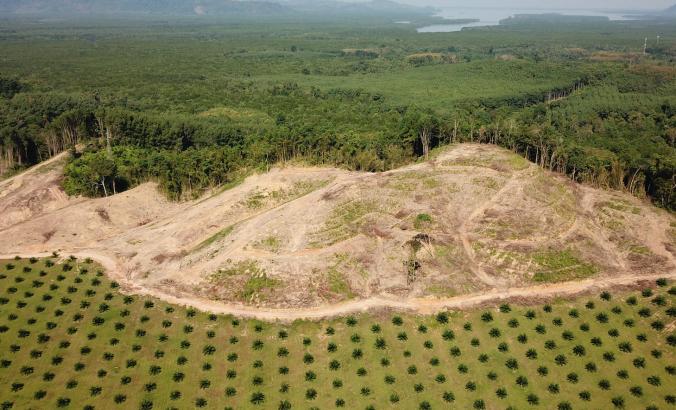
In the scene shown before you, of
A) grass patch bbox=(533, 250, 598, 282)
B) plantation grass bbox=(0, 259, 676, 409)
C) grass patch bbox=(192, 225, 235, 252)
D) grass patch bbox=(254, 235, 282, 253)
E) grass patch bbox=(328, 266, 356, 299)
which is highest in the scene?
grass patch bbox=(254, 235, 282, 253)

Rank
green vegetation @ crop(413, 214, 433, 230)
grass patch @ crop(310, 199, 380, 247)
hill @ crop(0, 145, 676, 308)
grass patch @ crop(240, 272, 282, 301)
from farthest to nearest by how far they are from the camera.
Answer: green vegetation @ crop(413, 214, 433, 230) < grass patch @ crop(310, 199, 380, 247) < hill @ crop(0, 145, 676, 308) < grass patch @ crop(240, 272, 282, 301)

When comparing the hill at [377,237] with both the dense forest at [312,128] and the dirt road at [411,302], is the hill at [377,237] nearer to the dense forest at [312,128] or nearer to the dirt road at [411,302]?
the dirt road at [411,302]

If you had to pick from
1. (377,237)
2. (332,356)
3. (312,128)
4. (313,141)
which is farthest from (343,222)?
(312,128)

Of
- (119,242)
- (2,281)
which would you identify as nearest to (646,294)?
(119,242)

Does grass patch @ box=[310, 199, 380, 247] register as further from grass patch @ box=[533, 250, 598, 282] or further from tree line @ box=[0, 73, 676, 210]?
tree line @ box=[0, 73, 676, 210]

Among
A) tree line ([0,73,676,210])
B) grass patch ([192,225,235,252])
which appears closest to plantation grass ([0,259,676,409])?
grass patch ([192,225,235,252])

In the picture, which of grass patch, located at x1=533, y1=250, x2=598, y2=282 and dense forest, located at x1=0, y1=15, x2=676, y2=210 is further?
dense forest, located at x1=0, y1=15, x2=676, y2=210

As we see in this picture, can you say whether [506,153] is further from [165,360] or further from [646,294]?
[165,360]
